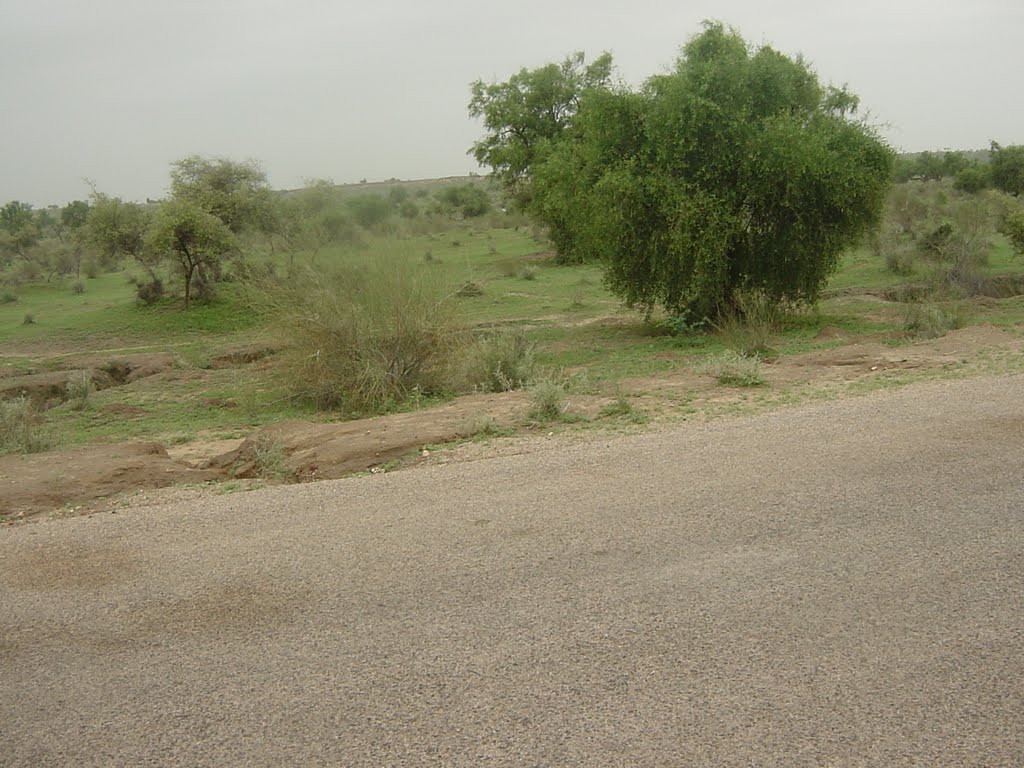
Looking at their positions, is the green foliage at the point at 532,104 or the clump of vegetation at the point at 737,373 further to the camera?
the green foliage at the point at 532,104

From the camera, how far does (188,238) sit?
28.4 metres

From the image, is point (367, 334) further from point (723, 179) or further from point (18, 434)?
point (723, 179)

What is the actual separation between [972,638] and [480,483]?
377cm

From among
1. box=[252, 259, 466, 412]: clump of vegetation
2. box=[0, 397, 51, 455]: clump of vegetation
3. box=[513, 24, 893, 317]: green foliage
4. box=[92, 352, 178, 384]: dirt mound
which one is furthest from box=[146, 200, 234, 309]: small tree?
box=[0, 397, 51, 455]: clump of vegetation

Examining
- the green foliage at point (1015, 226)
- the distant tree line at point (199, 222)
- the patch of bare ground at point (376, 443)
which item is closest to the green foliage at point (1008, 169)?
the green foliage at point (1015, 226)

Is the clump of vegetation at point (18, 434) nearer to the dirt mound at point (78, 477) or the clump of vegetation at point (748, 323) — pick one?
the dirt mound at point (78, 477)

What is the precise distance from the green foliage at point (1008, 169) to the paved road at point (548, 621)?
3759 cm

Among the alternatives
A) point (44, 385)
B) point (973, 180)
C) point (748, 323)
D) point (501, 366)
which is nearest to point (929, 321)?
point (748, 323)

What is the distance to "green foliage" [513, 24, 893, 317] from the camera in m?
18.1

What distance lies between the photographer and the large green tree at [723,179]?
18141 millimetres

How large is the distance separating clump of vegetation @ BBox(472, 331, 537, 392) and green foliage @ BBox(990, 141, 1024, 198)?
107 feet

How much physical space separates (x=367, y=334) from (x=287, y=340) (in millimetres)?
1462

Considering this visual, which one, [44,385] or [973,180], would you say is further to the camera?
[973,180]

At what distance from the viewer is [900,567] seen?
200 inches
